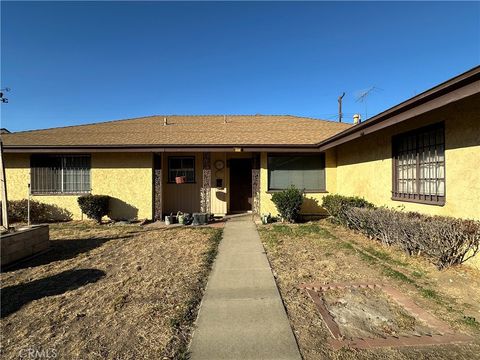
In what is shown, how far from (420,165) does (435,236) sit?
2353 mm

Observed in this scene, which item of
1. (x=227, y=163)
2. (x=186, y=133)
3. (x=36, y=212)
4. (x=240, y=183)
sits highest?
(x=186, y=133)

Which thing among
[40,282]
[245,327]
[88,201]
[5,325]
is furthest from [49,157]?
[245,327]

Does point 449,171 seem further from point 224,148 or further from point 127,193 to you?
point 127,193

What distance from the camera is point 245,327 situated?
3.21 m

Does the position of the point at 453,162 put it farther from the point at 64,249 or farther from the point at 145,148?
the point at 145,148

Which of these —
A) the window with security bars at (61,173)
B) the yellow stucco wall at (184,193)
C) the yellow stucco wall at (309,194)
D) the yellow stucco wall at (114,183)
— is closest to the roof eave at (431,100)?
the yellow stucco wall at (309,194)

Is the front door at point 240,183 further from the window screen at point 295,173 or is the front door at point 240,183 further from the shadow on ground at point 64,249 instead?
the shadow on ground at point 64,249

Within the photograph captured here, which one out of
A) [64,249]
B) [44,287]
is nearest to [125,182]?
[64,249]

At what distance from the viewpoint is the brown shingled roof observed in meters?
11.1

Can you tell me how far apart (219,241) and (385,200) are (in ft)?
15.7

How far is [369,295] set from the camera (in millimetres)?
4055

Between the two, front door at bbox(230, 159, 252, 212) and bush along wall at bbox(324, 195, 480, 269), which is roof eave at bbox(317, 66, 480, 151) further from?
front door at bbox(230, 159, 252, 212)

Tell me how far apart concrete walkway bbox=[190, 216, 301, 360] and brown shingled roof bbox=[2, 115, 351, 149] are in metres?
6.54

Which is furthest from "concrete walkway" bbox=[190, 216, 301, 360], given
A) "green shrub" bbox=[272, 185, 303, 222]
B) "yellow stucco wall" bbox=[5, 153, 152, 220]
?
"yellow stucco wall" bbox=[5, 153, 152, 220]
